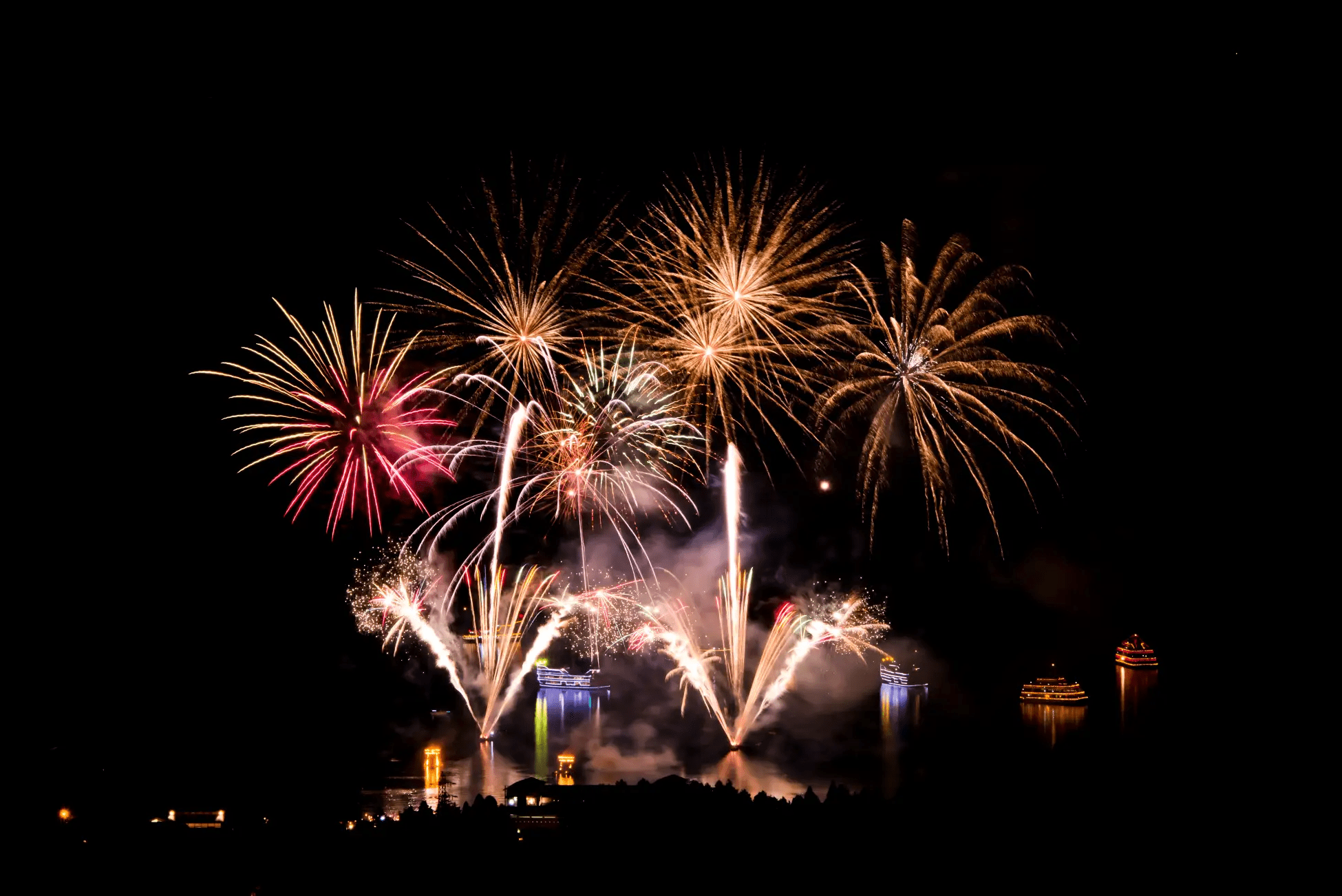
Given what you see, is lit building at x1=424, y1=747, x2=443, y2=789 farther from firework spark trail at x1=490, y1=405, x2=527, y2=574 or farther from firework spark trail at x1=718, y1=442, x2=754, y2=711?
firework spark trail at x1=490, y1=405, x2=527, y2=574

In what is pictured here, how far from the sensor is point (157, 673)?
2625cm

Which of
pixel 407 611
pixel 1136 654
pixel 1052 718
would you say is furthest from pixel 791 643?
pixel 407 611

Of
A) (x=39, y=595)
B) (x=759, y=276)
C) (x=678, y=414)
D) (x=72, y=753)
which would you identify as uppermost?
(x=759, y=276)

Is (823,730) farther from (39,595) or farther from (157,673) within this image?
(39,595)

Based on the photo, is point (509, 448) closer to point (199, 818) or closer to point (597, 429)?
point (597, 429)

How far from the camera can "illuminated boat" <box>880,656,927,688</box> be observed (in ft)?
150

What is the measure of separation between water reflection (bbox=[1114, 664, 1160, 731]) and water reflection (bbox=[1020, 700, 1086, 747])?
1.62m

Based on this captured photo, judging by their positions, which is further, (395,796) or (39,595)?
(395,796)

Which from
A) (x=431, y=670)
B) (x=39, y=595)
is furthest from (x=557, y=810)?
(x=431, y=670)

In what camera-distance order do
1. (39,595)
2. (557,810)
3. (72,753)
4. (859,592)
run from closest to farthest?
(557,810) → (72,753) → (39,595) → (859,592)

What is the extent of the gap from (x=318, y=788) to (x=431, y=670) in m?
15.3

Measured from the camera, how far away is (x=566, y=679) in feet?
146

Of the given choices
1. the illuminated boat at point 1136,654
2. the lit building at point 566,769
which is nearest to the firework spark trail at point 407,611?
the lit building at point 566,769

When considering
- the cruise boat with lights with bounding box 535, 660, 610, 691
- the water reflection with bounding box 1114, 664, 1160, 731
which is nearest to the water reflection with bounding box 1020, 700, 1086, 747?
the water reflection with bounding box 1114, 664, 1160, 731
